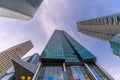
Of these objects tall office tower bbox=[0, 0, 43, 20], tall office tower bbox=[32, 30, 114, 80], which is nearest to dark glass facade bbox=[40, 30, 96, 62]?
tall office tower bbox=[32, 30, 114, 80]

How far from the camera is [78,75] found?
164 feet

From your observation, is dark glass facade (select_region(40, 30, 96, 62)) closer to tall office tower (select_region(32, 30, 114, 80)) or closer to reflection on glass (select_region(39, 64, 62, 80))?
tall office tower (select_region(32, 30, 114, 80))

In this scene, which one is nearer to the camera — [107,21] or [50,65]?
[50,65]

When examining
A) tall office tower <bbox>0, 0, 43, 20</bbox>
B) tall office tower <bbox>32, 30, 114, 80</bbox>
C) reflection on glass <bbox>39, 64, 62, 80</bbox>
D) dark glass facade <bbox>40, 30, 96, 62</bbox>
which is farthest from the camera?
tall office tower <bbox>0, 0, 43, 20</bbox>

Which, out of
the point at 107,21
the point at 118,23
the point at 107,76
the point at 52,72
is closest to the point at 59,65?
the point at 52,72

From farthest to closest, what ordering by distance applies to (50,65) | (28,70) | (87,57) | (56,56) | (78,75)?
(87,57) → (56,56) → (50,65) → (28,70) → (78,75)

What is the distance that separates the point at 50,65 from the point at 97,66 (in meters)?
19.3

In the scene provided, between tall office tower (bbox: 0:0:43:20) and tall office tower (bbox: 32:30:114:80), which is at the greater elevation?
tall office tower (bbox: 0:0:43:20)

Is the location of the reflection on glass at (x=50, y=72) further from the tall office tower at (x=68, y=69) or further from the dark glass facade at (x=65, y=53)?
the dark glass facade at (x=65, y=53)

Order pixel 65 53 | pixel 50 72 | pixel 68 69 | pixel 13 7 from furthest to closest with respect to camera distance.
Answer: pixel 13 7 → pixel 65 53 → pixel 68 69 → pixel 50 72

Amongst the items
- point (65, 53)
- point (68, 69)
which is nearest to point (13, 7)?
point (65, 53)

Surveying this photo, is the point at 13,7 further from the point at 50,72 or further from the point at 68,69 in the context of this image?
the point at 50,72

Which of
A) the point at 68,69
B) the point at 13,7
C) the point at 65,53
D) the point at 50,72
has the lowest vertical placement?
the point at 68,69

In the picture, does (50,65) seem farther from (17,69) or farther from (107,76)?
(107,76)
